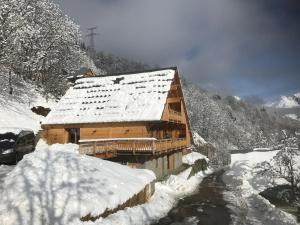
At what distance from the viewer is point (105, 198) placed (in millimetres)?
17359

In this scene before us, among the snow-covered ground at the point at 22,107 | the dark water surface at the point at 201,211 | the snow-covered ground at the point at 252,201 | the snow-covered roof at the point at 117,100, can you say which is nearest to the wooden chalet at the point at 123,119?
the snow-covered roof at the point at 117,100

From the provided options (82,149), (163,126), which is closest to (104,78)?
(163,126)

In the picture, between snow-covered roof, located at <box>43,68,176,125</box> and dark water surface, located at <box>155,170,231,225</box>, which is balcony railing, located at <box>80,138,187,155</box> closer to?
snow-covered roof, located at <box>43,68,176,125</box>

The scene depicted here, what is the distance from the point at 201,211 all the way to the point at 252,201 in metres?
6.13

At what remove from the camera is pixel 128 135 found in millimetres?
33375

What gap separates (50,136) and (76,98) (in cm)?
512

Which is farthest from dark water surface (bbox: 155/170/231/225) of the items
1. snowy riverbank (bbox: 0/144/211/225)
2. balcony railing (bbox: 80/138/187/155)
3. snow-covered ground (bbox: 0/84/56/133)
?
snow-covered ground (bbox: 0/84/56/133)

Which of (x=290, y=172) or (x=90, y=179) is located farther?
(x=290, y=172)

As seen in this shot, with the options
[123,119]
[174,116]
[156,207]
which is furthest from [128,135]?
[156,207]

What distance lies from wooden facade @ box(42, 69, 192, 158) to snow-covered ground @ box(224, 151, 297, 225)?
7.31 meters

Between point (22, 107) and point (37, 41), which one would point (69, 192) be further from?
point (37, 41)

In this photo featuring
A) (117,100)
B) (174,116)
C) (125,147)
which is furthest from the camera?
(174,116)

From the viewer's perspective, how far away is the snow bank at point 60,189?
14445 millimetres

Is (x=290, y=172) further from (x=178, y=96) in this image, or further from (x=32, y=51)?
(x=32, y=51)
